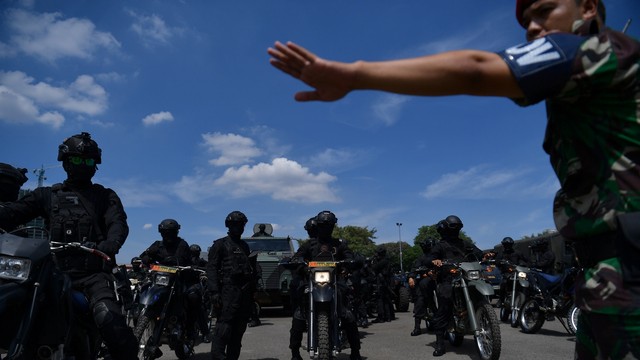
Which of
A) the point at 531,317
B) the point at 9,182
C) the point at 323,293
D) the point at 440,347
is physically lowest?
the point at 440,347

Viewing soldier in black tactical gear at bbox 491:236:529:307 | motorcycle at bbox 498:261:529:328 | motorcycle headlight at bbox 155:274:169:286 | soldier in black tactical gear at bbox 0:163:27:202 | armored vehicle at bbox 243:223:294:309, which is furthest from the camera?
armored vehicle at bbox 243:223:294:309

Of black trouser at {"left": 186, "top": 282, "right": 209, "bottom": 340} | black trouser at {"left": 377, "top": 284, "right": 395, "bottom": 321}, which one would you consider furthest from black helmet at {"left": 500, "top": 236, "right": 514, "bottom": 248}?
black trouser at {"left": 186, "top": 282, "right": 209, "bottom": 340}

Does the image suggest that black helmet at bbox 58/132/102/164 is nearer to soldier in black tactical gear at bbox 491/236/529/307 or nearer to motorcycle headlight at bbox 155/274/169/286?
motorcycle headlight at bbox 155/274/169/286

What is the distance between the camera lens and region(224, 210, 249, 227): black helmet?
286 inches

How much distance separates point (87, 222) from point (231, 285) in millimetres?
2823

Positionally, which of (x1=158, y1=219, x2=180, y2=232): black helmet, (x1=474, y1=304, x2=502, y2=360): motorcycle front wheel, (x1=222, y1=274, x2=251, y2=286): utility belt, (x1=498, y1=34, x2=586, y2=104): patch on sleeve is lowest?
(x1=474, y1=304, x2=502, y2=360): motorcycle front wheel

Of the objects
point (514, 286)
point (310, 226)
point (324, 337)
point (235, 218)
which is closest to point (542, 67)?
point (324, 337)

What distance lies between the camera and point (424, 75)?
1280mm

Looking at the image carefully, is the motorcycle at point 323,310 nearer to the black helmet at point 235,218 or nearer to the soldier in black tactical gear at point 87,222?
the black helmet at point 235,218

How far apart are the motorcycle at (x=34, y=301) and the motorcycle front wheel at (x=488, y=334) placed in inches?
181

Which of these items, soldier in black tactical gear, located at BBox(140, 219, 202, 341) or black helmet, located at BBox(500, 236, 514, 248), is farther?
black helmet, located at BBox(500, 236, 514, 248)

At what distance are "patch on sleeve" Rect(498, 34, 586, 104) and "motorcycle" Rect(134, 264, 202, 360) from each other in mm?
5834

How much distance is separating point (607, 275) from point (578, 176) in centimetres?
29

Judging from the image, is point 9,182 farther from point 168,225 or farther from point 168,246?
point 168,246
